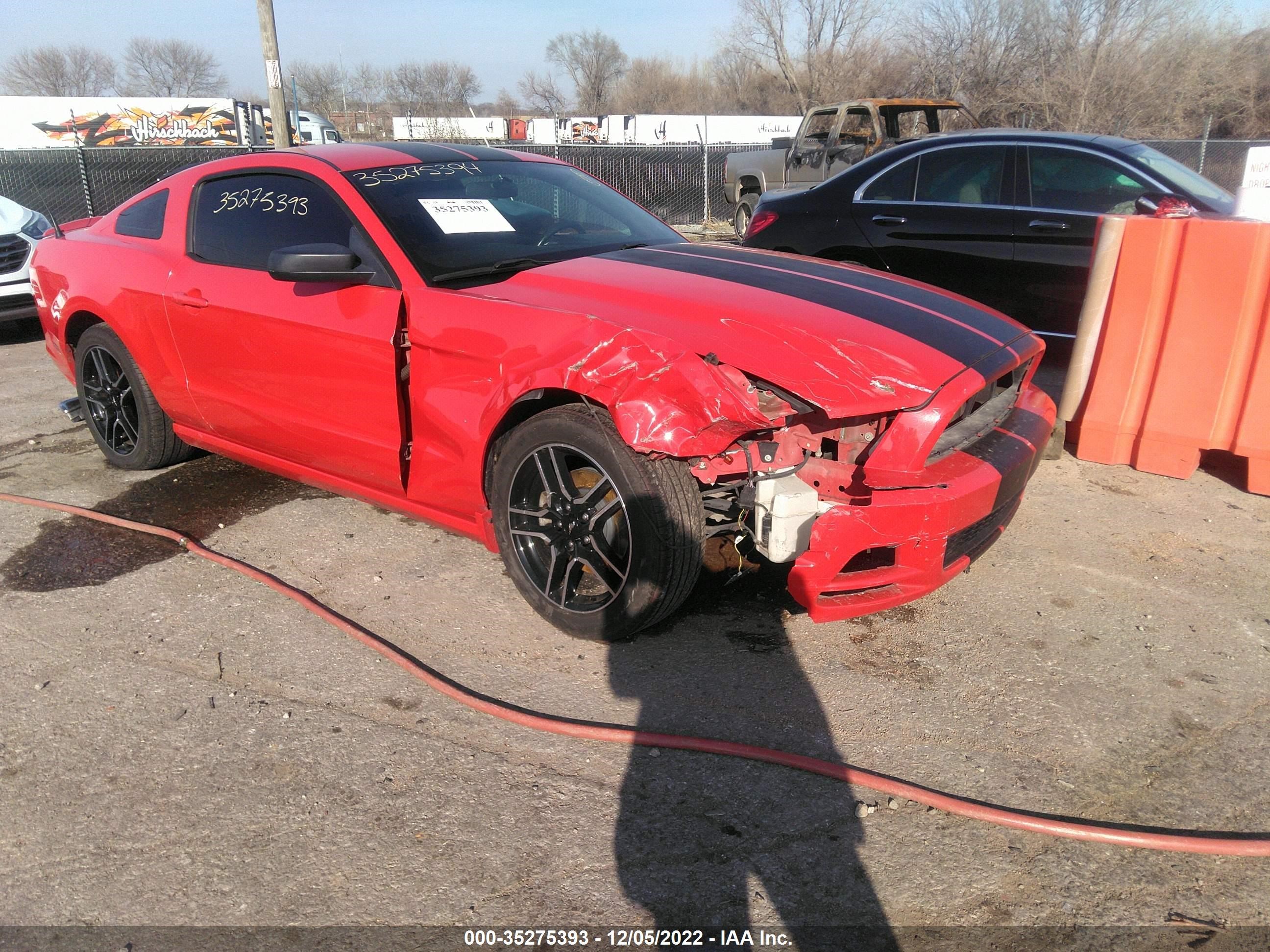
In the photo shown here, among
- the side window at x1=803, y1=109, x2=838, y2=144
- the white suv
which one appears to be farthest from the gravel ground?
the side window at x1=803, y1=109, x2=838, y2=144

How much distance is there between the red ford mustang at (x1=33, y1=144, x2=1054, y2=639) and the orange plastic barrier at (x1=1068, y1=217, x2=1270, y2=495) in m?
1.26

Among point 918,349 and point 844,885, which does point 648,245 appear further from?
point 844,885

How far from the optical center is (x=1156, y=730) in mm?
2725

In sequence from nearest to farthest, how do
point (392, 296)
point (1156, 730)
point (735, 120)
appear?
point (1156, 730), point (392, 296), point (735, 120)

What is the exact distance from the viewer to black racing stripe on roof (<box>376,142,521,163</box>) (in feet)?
13.1

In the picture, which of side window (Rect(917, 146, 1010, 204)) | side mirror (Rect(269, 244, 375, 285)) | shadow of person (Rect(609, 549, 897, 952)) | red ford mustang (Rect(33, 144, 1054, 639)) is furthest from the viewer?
side window (Rect(917, 146, 1010, 204))

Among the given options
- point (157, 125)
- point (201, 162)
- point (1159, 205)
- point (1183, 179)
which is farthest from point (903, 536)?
point (157, 125)

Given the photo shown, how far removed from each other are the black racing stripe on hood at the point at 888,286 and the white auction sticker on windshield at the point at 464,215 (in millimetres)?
784

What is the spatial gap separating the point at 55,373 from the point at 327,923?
693 centimetres

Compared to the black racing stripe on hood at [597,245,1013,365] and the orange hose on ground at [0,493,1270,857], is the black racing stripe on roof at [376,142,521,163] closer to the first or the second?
the black racing stripe on hood at [597,245,1013,365]

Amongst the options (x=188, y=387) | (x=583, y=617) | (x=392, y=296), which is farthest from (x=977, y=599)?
(x=188, y=387)

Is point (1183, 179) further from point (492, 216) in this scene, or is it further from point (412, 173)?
point (412, 173)

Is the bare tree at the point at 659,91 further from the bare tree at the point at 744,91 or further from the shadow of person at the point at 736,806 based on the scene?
the shadow of person at the point at 736,806

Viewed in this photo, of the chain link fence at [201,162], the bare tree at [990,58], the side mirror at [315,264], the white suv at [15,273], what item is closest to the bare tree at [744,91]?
the bare tree at [990,58]
